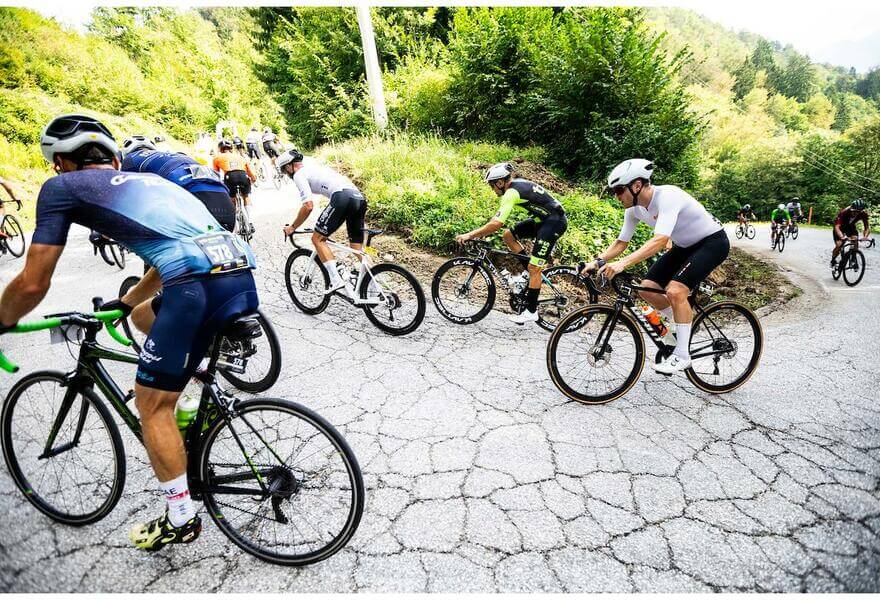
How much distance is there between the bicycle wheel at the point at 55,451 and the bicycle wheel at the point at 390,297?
9.35 ft

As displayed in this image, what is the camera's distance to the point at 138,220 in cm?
204

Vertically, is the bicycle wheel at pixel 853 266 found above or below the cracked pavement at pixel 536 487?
above

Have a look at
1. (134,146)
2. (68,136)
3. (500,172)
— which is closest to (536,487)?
(68,136)

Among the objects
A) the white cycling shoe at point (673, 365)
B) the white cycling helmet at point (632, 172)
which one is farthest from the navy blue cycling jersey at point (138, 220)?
the white cycling shoe at point (673, 365)

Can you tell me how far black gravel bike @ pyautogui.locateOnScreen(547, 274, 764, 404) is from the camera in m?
3.82

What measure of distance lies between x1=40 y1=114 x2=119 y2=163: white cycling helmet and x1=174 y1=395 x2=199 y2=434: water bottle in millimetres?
1388

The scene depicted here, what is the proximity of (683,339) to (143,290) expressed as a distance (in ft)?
14.4

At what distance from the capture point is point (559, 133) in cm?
1284

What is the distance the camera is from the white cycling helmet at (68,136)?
80.9 inches

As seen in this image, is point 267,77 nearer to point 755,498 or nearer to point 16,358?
point 16,358

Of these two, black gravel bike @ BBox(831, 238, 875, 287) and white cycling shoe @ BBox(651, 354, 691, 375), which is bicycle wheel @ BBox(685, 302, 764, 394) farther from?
black gravel bike @ BBox(831, 238, 875, 287)

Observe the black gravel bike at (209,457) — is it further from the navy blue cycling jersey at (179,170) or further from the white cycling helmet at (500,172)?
the white cycling helmet at (500,172)

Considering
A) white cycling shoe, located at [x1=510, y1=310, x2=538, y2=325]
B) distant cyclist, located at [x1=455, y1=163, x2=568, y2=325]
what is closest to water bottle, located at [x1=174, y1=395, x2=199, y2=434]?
distant cyclist, located at [x1=455, y1=163, x2=568, y2=325]

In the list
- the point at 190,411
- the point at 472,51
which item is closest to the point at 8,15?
the point at 472,51
